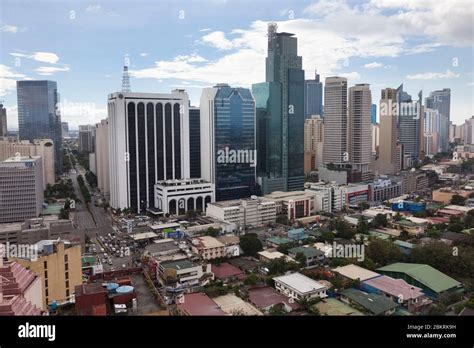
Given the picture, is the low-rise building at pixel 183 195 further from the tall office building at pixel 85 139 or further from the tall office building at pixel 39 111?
the tall office building at pixel 85 139

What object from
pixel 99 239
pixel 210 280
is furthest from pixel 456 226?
pixel 99 239

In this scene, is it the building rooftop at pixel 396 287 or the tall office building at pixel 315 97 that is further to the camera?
the tall office building at pixel 315 97

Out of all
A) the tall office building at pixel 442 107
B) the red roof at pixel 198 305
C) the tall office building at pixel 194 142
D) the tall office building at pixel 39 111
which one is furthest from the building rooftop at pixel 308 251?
the tall office building at pixel 442 107

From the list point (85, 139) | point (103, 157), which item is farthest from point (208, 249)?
point (85, 139)

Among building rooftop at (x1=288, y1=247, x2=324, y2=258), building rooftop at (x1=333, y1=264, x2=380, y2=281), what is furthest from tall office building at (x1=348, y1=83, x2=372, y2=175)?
building rooftop at (x1=333, y1=264, x2=380, y2=281)

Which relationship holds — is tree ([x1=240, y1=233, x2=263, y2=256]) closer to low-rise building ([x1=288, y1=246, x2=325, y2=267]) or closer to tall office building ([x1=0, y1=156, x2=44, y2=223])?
low-rise building ([x1=288, y1=246, x2=325, y2=267])
